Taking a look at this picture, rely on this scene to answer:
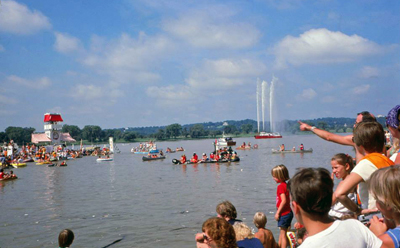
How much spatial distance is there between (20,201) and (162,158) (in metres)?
40.9

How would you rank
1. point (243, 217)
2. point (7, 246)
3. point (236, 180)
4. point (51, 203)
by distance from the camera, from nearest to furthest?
point (7, 246) → point (243, 217) → point (51, 203) → point (236, 180)

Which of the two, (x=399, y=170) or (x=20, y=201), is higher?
(x=399, y=170)

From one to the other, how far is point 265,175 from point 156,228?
66.4 feet

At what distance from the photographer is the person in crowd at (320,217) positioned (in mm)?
2887

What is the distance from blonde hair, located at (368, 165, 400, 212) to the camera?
9.75 ft

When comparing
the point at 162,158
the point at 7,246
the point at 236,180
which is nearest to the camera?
the point at 7,246

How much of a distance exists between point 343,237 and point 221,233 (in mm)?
1766

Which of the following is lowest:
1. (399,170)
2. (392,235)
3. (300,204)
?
(392,235)

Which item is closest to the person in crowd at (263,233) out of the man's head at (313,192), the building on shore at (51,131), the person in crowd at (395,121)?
the person in crowd at (395,121)

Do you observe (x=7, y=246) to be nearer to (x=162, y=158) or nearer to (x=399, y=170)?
(x=399, y=170)

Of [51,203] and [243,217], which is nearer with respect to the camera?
[243,217]

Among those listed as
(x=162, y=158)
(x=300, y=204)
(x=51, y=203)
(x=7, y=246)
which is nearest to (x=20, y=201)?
(x=51, y=203)

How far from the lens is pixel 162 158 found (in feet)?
218

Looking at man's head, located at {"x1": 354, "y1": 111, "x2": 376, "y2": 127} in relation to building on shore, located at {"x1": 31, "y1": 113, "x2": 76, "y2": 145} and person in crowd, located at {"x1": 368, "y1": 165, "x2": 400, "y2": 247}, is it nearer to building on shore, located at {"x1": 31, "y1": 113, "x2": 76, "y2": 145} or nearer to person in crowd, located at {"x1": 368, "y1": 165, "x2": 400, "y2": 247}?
person in crowd, located at {"x1": 368, "y1": 165, "x2": 400, "y2": 247}
